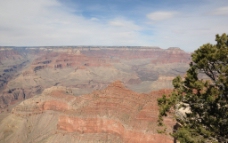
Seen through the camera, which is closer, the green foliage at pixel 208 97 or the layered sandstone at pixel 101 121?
the green foliage at pixel 208 97

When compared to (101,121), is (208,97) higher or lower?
higher

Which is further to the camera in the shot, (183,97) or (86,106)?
(86,106)

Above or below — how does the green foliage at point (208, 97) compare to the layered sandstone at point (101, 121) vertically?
above

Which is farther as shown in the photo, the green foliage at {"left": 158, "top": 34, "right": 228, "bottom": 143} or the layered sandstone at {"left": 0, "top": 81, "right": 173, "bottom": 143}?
the layered sandstone at {"left": 0, "top": 81, "right": 173, "bottom": 143}

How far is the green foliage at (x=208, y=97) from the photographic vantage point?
2106 centimetres

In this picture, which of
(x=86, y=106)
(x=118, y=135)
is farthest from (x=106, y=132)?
(x=86, y=106)

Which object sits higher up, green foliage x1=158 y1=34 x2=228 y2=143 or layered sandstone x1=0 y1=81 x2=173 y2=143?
green foliage x1=158 y1=34 x2=228 y2=143

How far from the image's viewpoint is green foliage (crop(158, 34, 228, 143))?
2106 cm

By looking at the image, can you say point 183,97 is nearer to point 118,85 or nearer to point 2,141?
point 118,85

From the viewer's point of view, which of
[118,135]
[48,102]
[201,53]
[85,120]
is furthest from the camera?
[48,102]

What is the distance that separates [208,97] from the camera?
21672 millimetres

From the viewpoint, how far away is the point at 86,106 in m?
83.6

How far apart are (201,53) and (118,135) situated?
57067 millimetres

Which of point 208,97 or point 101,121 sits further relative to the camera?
point 101,121
